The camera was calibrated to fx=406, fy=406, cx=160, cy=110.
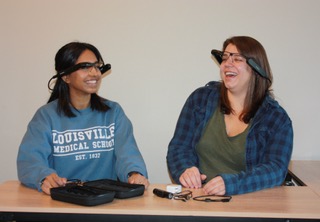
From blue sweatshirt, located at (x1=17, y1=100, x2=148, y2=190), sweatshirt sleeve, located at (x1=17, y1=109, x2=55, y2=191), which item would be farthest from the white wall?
sweatshirt sleeve, located at (x1=17, y1=109, x2=55, y2=191)

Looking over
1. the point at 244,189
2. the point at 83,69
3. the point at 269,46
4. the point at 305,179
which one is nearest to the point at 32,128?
the point at 83,69

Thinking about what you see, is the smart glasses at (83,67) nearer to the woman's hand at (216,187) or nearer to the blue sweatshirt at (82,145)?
the blue sweatshirt at (82,145)

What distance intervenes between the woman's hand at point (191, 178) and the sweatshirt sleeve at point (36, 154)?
26.1 inches

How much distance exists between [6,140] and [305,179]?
224 centimetres

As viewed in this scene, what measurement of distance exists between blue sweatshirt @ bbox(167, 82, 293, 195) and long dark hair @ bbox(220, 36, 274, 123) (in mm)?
51

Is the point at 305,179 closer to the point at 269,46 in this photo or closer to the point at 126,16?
the point at 269,46

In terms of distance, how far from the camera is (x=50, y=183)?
6.10ft

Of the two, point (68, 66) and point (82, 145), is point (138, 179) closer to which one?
point (82, 145)

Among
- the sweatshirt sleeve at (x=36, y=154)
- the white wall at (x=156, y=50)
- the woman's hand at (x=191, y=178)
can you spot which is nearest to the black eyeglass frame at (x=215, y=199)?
the woman's hand at (x=191, y=178)

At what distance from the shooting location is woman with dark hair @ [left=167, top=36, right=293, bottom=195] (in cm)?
213

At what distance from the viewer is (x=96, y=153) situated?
7.61 feet

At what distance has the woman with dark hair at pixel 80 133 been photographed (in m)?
2.17

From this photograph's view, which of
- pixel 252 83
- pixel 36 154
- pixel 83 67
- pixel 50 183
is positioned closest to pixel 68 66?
pixel 83 67

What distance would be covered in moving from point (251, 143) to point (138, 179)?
651 millimetres
